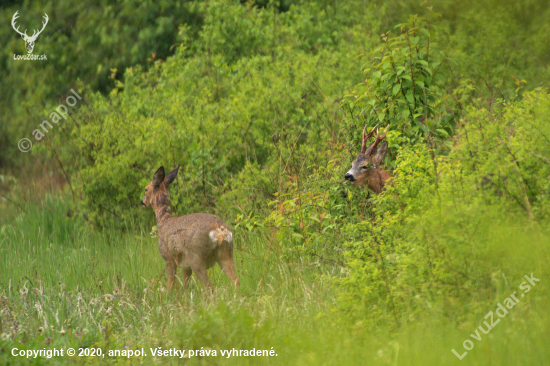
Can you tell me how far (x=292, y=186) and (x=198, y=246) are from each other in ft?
7.44

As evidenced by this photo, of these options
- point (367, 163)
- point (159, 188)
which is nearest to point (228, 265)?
point (159, 188)

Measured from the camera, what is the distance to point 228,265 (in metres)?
7.23

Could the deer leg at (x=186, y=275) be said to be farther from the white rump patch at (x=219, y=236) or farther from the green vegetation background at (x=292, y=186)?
the white rump patch at (x=219, y=236)

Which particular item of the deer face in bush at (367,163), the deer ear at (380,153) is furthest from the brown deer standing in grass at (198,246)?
the deer ear at (380,153)

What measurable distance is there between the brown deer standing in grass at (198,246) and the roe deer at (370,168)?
157 centimetres

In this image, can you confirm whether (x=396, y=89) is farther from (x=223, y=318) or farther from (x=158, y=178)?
(x=223, y=318)

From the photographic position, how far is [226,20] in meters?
14.9

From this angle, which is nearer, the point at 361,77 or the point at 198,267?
the point at 198,267

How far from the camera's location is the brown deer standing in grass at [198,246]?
705 cm

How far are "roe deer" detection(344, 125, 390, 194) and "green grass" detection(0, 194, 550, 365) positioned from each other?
107 centimetres

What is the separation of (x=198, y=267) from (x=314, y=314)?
1.90 metres

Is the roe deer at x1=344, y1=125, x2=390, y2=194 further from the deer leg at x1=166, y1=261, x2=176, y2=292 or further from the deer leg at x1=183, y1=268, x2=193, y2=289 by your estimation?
the deer leg at x1=166, y1=261, x2=176, y2=292

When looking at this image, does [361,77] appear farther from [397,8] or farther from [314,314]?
[314,314]

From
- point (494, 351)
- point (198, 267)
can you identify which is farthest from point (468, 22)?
point (494, 351)
